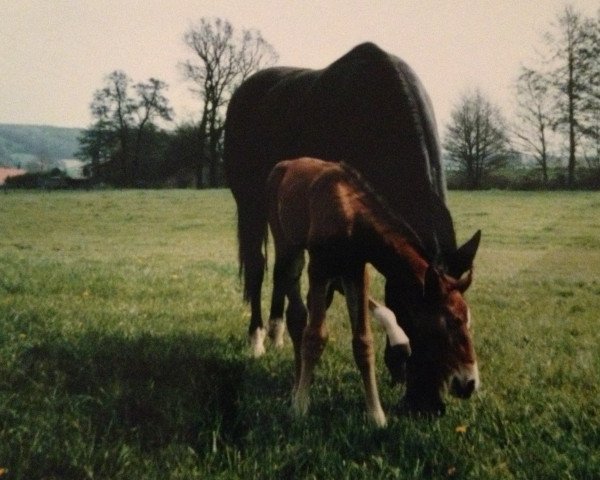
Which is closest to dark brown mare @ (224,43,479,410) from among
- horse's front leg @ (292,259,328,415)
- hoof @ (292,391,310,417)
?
horse's front leg @ (292,259,328,415)

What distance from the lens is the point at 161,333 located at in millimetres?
5793

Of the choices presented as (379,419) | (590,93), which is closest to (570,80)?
(590,93)

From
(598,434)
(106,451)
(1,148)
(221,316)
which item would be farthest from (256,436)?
(1,148)

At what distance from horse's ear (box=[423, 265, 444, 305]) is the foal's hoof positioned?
2.28 meters

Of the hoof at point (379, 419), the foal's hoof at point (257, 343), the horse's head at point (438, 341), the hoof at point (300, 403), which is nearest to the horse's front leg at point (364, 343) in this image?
the hoof at point (379, 419)

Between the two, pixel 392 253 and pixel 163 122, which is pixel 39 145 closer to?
A: pixel 163 122

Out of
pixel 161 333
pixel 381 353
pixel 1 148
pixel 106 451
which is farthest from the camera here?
pixel 1 148

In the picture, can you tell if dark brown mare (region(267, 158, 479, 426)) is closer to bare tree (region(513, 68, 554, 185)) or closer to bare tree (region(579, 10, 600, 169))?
bare tree (region(513, 68, 554, 185))

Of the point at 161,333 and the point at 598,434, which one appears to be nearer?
the point at 598,434

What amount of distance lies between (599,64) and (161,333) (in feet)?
17.3

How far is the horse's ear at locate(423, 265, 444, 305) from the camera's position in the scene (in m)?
3.29

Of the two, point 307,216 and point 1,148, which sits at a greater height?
point 1,148

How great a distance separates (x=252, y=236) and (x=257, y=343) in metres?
1.70

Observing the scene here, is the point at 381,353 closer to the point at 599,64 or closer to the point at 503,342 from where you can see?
the point at 503,342
